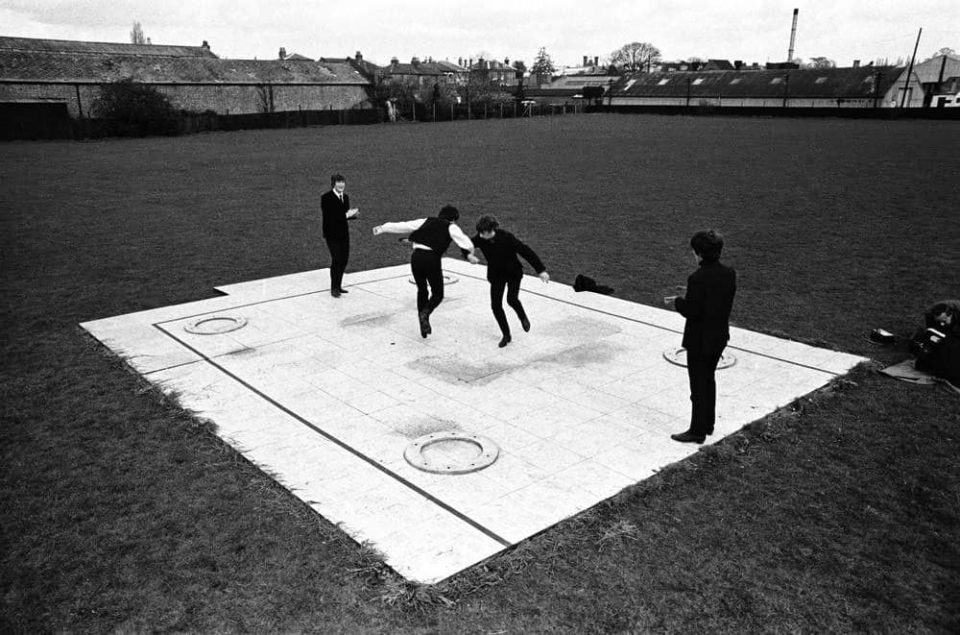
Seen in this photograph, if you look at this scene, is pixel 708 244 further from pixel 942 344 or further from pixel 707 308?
pixel 942 344

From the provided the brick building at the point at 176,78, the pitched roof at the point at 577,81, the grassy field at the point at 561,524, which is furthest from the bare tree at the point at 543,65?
the grassy field at the point at 561,524

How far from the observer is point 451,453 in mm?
6379

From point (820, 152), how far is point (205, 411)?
3445cm

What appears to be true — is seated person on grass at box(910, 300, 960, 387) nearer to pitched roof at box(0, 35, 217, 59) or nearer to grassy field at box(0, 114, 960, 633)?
grassy field at box(0, 114, 960, 633)

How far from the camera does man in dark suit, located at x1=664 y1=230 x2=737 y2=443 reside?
604 cm

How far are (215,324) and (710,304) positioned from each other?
708 centimetres

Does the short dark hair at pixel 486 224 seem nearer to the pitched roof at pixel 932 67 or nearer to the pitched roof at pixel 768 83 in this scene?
the pitched roof at pixel 768 83

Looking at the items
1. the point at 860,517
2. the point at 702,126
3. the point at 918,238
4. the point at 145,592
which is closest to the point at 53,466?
the point at 145,592

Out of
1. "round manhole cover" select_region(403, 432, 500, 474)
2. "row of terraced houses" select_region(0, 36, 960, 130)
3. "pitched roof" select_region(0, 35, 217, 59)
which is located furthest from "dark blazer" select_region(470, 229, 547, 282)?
"pitched roof" select_region(0, 35, 217, 59)

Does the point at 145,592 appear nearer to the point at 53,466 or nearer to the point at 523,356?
the point at 53,466

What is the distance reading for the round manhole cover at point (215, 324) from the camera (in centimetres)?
974

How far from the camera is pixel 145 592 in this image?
4645 mm

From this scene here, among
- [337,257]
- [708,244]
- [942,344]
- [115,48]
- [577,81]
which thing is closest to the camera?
[708,244]

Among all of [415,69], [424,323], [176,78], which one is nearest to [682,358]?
[424,323]
